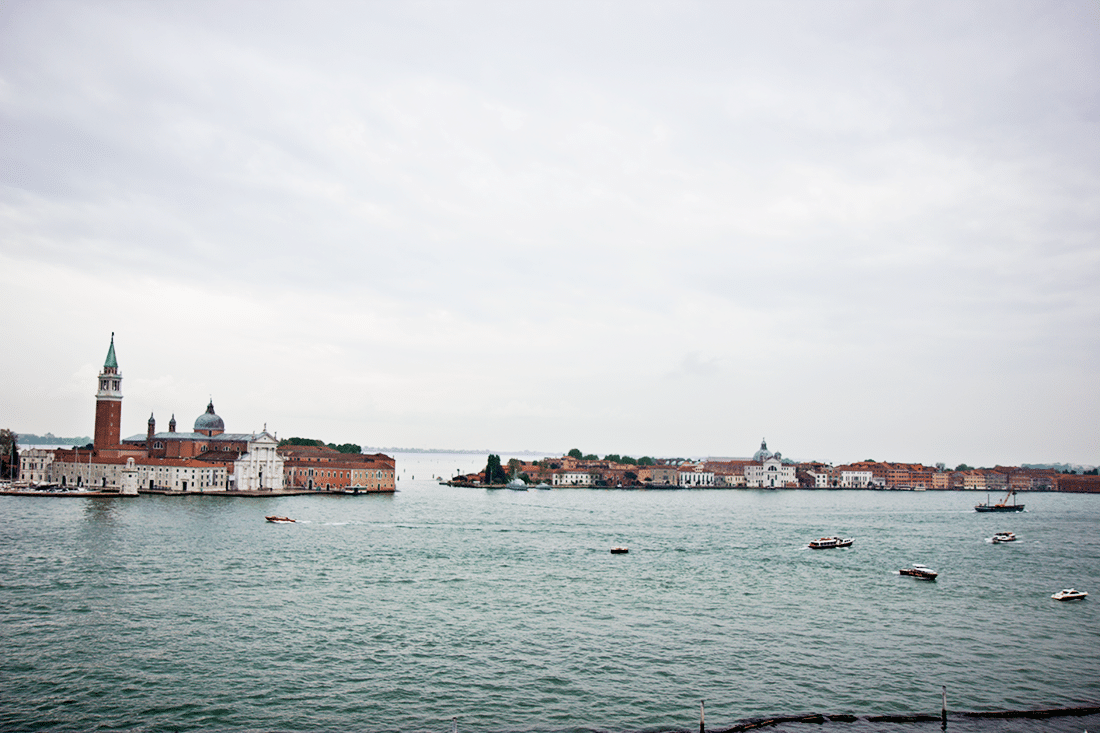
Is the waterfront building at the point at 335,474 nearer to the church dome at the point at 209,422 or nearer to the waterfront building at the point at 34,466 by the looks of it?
the church dome at the point at 209,422

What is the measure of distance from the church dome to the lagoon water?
85.0 m

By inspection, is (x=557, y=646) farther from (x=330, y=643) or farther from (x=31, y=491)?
(x=31, y=491)

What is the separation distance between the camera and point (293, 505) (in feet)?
312

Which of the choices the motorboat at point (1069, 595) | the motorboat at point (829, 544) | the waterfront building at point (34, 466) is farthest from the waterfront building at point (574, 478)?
the motorboat at point (1069, 595)

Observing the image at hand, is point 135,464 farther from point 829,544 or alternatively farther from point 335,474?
point 829,544

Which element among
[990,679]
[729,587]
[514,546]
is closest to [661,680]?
[990,679]

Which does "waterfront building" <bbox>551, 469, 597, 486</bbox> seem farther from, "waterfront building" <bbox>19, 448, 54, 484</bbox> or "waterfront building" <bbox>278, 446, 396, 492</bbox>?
"waterfront building" <bbox>19, 448, 54, 484</bbox>

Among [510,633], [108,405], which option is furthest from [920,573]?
[108,405]

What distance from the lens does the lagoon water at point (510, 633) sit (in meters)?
21.2

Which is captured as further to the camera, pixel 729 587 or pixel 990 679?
pixel 729 587

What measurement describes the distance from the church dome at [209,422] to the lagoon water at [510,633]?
85.0 m

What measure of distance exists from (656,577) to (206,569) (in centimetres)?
2457

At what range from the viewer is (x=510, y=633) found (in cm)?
2900

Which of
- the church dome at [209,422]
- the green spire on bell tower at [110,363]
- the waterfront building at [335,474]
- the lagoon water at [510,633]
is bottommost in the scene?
the lagoon water at [510,633]
